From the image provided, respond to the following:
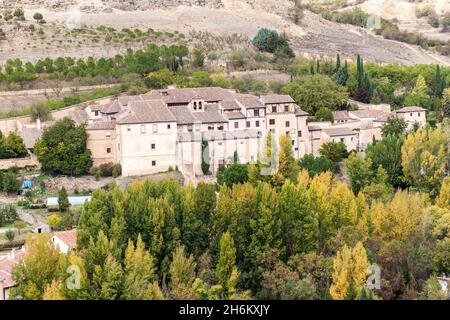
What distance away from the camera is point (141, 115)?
30234 millimetres

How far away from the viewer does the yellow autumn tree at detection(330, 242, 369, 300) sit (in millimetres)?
20639

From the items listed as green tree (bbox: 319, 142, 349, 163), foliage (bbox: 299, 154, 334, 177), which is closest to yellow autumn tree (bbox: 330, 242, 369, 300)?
foliage (bbox: 299, 154, 334, 177)

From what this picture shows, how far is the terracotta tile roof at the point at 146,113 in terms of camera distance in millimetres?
30016

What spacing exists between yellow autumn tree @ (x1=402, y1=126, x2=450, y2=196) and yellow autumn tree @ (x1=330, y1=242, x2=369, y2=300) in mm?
8516

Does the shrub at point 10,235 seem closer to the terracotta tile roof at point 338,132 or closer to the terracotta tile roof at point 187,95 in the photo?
the terracotta tile roof at point 187,95

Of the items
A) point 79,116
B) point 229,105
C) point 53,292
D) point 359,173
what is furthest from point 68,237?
point 79,116

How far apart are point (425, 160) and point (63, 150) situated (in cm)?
1098

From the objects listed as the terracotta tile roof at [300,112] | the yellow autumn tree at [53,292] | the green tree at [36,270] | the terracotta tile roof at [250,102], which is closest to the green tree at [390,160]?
the terracotta tile roof at [300,112]

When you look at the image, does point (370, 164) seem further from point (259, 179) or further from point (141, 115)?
point (141, 115)

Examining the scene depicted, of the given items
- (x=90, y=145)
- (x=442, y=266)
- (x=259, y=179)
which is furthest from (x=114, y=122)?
(x=442, y=266)

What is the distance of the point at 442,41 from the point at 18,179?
141 ft

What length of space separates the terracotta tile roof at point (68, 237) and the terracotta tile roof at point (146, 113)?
6.07m

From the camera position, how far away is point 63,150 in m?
30.2

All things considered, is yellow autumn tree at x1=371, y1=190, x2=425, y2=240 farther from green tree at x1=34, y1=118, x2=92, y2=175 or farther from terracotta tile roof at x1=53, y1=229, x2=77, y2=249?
green tree at x1=34, y1=118, x2=92, y2=175
